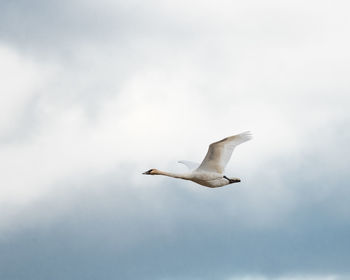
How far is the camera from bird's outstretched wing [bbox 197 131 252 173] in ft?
473

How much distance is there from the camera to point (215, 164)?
476ft

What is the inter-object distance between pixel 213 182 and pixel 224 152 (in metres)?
2.57

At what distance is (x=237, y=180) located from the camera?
147000 millimetres

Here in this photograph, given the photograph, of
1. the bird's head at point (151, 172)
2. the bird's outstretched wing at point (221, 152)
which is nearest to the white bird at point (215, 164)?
the bird's outstretched wing at point (221, 152)

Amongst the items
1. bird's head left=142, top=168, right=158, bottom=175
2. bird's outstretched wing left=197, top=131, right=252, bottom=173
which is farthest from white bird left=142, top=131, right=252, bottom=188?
bird's head left=142, top=168, right=158, bottom=175

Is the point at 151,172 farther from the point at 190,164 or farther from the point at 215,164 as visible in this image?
the point at 215,164

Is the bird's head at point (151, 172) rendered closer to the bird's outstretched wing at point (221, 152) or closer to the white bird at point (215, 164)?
the white bird at point (215, 164)

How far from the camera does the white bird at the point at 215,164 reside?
144375 mm

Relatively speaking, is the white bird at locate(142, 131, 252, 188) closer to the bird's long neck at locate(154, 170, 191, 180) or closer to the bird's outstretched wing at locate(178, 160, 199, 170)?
the bird's long neck at locate(154, 170, 191, 180)

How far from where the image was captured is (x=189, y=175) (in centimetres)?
14488

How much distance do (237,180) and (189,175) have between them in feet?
13.5

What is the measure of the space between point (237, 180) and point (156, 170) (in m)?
5.97

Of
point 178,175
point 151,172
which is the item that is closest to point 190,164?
point 151,172

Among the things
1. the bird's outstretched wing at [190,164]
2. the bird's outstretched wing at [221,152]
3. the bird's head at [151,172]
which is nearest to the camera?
the bird's outstretched wing at [221,152]
